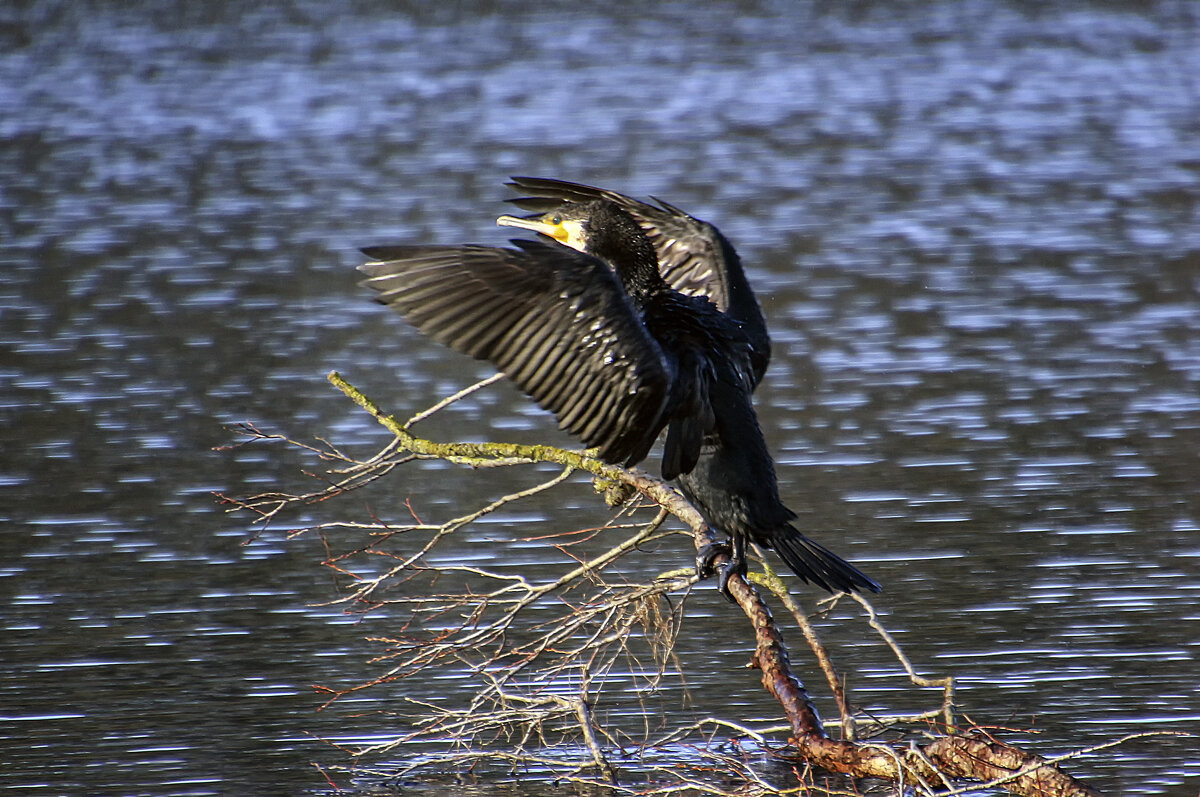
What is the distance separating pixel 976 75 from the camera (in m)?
21.1

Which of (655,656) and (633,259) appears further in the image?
(633,259)

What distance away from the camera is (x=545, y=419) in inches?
354

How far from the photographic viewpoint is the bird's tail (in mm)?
4863

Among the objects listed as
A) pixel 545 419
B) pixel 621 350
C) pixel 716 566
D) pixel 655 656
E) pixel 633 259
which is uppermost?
pixel 633 259

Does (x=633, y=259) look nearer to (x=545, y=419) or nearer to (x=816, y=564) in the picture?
(x=816, y=564)

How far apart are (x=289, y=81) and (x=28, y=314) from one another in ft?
33.5

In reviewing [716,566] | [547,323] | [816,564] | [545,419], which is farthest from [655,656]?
[545,419]

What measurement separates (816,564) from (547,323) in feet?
3.44

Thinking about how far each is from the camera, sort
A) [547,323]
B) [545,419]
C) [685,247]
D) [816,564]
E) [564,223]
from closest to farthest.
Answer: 1. [547,323]
2. [816,564]
3. [564,223]
4. [685,247]
5. [545,419]

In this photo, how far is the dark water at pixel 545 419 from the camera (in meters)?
5.98

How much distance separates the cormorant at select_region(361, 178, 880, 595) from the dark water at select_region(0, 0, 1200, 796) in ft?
3.64

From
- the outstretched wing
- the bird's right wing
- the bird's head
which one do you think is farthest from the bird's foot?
the bird's head

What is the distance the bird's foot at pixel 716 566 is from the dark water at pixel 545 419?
0.87m

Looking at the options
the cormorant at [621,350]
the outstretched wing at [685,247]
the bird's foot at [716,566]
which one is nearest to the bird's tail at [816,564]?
the cormorant at [621,350]
